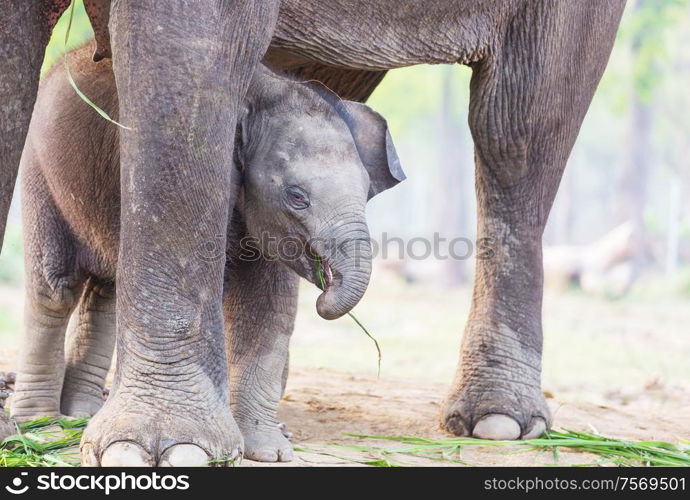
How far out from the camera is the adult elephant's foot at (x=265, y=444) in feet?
11.2

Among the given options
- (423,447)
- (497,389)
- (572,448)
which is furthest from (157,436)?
(497,389)

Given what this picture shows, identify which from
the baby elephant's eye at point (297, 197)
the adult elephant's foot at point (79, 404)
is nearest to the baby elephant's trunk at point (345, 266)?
the baby elephant's eye at point (297, 197)

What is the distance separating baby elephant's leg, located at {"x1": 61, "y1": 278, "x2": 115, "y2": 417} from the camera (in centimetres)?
427

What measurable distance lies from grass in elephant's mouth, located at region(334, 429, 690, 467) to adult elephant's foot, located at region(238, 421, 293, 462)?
31cm

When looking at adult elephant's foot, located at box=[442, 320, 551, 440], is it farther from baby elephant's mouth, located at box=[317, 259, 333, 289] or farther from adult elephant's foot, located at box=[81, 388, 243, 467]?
adult elephant's foot, located at box=[81, 388, 243, 467]

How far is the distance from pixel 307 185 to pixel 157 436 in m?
0.89

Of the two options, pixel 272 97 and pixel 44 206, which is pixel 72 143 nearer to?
pixel 44 206

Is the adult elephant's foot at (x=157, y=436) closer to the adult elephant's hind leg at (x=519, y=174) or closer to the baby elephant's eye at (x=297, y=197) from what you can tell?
the baby elephant's eye at (x=297, y=197)

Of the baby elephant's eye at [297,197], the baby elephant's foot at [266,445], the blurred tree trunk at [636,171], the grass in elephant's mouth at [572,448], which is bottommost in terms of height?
the baby elephant's foot at [266,445]

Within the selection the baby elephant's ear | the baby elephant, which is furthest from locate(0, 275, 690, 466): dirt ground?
the baby elephant's ear

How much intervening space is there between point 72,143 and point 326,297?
3.98ft

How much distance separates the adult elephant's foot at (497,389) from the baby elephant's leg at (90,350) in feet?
4.57

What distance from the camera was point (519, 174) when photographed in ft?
15.4

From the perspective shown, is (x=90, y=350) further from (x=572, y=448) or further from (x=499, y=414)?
(x=572, y=448)
